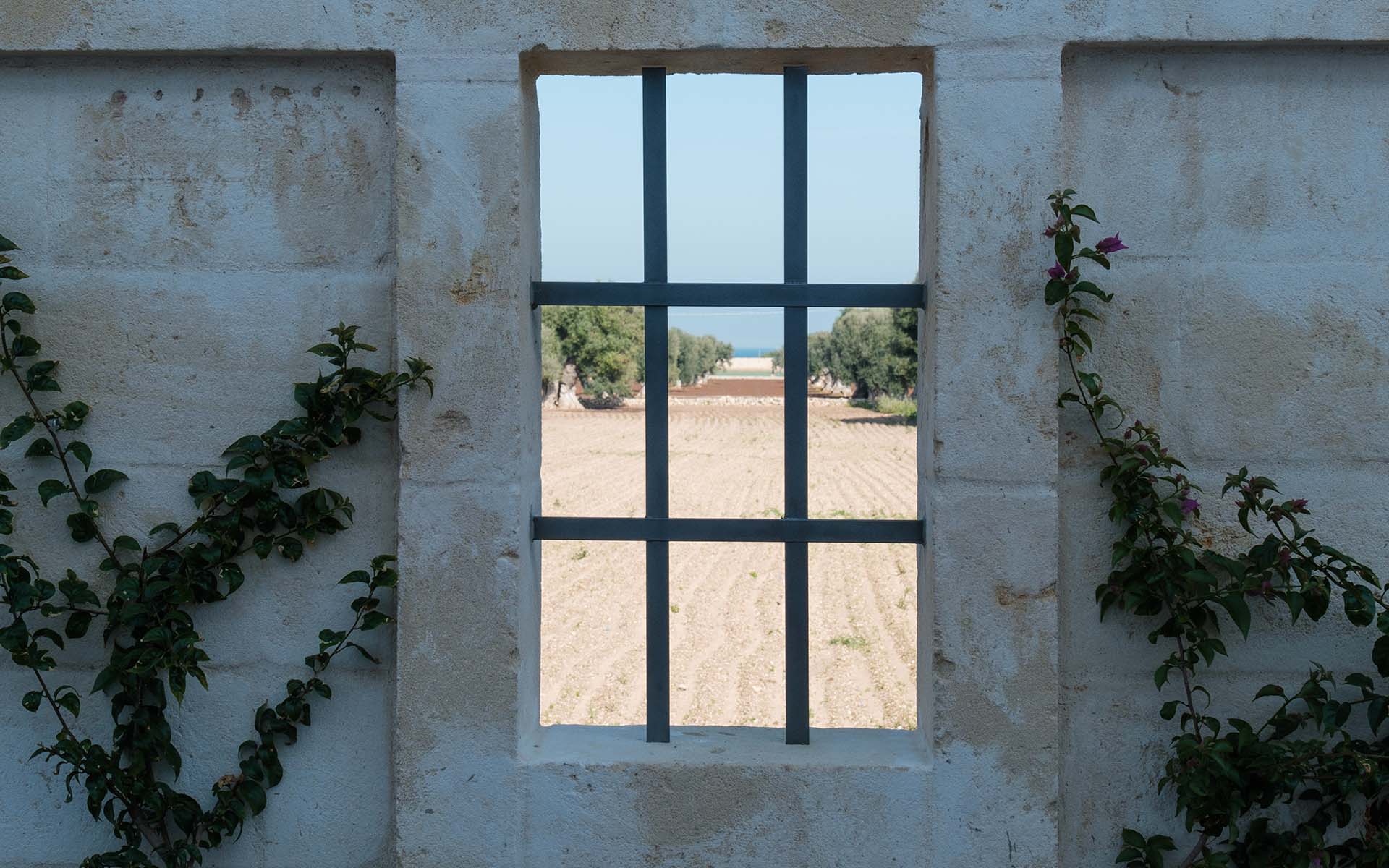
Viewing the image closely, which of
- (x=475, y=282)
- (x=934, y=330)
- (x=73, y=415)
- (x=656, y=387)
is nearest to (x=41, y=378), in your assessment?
(x=73, y=415)

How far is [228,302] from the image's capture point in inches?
83.1

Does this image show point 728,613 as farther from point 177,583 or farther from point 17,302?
point 17,302

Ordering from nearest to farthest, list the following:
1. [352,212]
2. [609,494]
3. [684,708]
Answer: [352,212], [684,708], [609,494]

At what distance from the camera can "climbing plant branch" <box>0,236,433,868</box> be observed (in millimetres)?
2027

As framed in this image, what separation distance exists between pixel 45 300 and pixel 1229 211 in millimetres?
2548

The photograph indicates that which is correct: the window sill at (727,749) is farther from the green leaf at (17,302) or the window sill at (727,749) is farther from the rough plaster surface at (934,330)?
the green leaf at (17,302)

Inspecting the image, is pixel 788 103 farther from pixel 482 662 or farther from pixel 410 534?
pixel 482 662

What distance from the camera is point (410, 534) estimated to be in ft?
6.63

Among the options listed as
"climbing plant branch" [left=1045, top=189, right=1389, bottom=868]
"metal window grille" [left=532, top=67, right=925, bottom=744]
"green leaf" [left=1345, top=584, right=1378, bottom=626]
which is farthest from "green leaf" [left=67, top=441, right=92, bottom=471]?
"green leaf" [left=1345, top=584, right=1378, bottom=626]

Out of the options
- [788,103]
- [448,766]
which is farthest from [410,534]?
[788,103]

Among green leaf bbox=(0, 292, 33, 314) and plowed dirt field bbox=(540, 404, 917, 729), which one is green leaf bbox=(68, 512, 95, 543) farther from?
plowed dirt field bbox=(540, 404, 917, 729)

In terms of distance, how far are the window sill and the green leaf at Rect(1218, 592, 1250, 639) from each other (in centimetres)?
67

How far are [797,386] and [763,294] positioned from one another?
0.21 m

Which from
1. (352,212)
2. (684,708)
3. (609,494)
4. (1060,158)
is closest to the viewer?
(1060,158)
